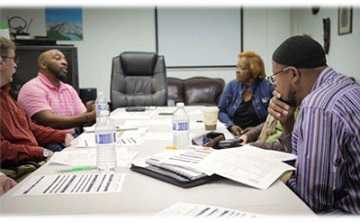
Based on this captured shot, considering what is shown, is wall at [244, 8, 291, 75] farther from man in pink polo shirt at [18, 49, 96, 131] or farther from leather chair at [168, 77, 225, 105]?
man in pink polo shirt at [18, 49, 96, 131]

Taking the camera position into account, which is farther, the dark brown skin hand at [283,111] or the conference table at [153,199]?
the dark brown skin hand at [283,111]

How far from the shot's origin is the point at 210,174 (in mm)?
1072

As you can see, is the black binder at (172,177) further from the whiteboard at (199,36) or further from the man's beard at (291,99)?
the whiteboard at (199,36)

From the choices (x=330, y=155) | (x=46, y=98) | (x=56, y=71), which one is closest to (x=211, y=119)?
(x=330, y=155)

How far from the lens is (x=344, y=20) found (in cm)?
352

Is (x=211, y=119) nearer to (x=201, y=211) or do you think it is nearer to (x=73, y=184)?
(x=73, y=184)

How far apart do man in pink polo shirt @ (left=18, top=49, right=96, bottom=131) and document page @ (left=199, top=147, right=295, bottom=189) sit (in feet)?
4.93

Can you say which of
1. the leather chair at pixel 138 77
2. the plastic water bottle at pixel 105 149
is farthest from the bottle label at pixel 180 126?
the leather chair at pixel 138 77

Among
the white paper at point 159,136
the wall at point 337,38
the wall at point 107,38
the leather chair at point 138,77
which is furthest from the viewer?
the wall at point 107,38

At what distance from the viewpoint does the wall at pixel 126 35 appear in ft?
16.4

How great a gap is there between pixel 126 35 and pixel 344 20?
8.80 ft

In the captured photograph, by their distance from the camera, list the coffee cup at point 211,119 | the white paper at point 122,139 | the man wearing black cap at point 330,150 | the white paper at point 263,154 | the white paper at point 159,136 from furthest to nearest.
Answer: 1. the coffee cup at point 211,119
2. the white paper at point 159,136
3. the white paper at point 122,139
4. the white paper at point 263,154
5. the man wearing black cap at point 330,150

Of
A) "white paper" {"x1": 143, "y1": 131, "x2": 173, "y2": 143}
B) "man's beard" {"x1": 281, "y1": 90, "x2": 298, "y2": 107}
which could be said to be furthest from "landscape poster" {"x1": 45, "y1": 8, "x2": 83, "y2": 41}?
"man's beard" {"x1": 281, "y1": 90, "x2": 298, "y2": 107}

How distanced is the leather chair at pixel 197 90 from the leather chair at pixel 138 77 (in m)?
1.21
